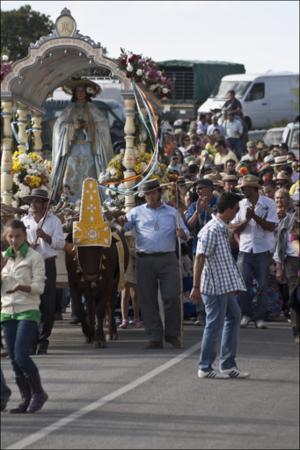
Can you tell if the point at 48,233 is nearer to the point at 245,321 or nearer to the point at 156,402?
the point at 245,321

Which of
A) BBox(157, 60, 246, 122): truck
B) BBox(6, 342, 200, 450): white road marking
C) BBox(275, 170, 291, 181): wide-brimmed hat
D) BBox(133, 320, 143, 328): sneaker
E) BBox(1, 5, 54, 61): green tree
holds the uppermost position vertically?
BBox(1, 5, 54, 61): green tree

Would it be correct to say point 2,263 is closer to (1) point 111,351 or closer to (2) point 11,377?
(2) point 11,377

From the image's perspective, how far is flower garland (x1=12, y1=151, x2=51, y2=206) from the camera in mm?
21594

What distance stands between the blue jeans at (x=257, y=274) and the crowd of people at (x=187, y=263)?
0.01 meters

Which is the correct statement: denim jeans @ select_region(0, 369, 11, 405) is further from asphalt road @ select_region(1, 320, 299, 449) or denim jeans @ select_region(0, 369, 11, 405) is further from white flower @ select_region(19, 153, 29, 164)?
white flower @ select_region(19, 153, 29, 164)

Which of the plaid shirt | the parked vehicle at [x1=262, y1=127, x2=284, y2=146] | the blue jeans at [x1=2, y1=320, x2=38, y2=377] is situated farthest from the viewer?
the parked vehicle at [x1=262, y1=127, x2=284, y2=146]

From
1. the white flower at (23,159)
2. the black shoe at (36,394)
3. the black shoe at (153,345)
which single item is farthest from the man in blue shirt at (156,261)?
the black shoe at (36,394)

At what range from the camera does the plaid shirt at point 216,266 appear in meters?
15.7

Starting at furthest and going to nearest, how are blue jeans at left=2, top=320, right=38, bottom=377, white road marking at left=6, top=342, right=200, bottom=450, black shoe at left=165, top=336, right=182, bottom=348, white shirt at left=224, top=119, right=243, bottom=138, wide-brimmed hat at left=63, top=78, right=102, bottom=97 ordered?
white shirt at left=224, top=119, right=243, bottom=138
wide-brimmed hat at left=63, top=78, right=102, bottom=97
black shoe at left=165, top=336, right=182, bottom=348
blue jeans at left=2, top=320, right=38, bottom=377
white road marking at left=6, top=342, right=200, bottom=450

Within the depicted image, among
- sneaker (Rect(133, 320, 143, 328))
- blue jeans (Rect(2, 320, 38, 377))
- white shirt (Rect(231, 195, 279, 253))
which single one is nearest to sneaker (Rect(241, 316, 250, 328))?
white shirt (Rect(231, 195, 279, 253))

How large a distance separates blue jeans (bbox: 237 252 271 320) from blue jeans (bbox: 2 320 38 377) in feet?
22.2

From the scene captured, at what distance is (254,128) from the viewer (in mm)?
48812

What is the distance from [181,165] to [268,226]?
8126mm

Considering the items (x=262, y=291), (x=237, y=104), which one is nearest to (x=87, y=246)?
(x=262, y=291)
